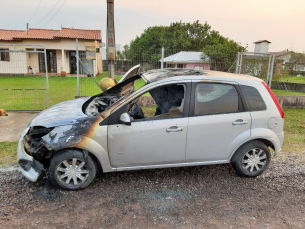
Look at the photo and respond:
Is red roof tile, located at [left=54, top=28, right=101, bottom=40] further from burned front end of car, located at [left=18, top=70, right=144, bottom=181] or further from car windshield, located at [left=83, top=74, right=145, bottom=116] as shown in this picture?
burned front end of car, located at [left=18, top=70, right=144, bottom=181]

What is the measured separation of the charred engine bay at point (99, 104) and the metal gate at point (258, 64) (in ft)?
22.4

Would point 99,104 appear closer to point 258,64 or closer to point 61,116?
point 61,116

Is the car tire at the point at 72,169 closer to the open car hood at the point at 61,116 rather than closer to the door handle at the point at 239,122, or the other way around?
the open car hood at the point at 61,116

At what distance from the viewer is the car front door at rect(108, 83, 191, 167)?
343 cm

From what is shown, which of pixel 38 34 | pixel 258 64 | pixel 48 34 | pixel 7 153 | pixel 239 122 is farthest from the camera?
pixel 48 34

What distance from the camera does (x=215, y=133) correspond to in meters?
3.65

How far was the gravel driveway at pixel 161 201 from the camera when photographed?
2.88 meters

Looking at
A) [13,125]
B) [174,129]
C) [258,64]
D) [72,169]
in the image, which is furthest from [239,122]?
[258,64]

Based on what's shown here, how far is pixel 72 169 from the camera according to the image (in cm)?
343

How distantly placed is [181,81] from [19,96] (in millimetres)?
9552

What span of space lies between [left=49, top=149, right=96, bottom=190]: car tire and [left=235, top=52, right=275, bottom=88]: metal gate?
26.1 feet

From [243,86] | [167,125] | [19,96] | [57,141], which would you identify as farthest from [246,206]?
[19,96]

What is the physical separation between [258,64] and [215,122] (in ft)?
26.1

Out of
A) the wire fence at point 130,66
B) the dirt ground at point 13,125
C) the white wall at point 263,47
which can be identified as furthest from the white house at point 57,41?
the dirt ground at point 13,125
